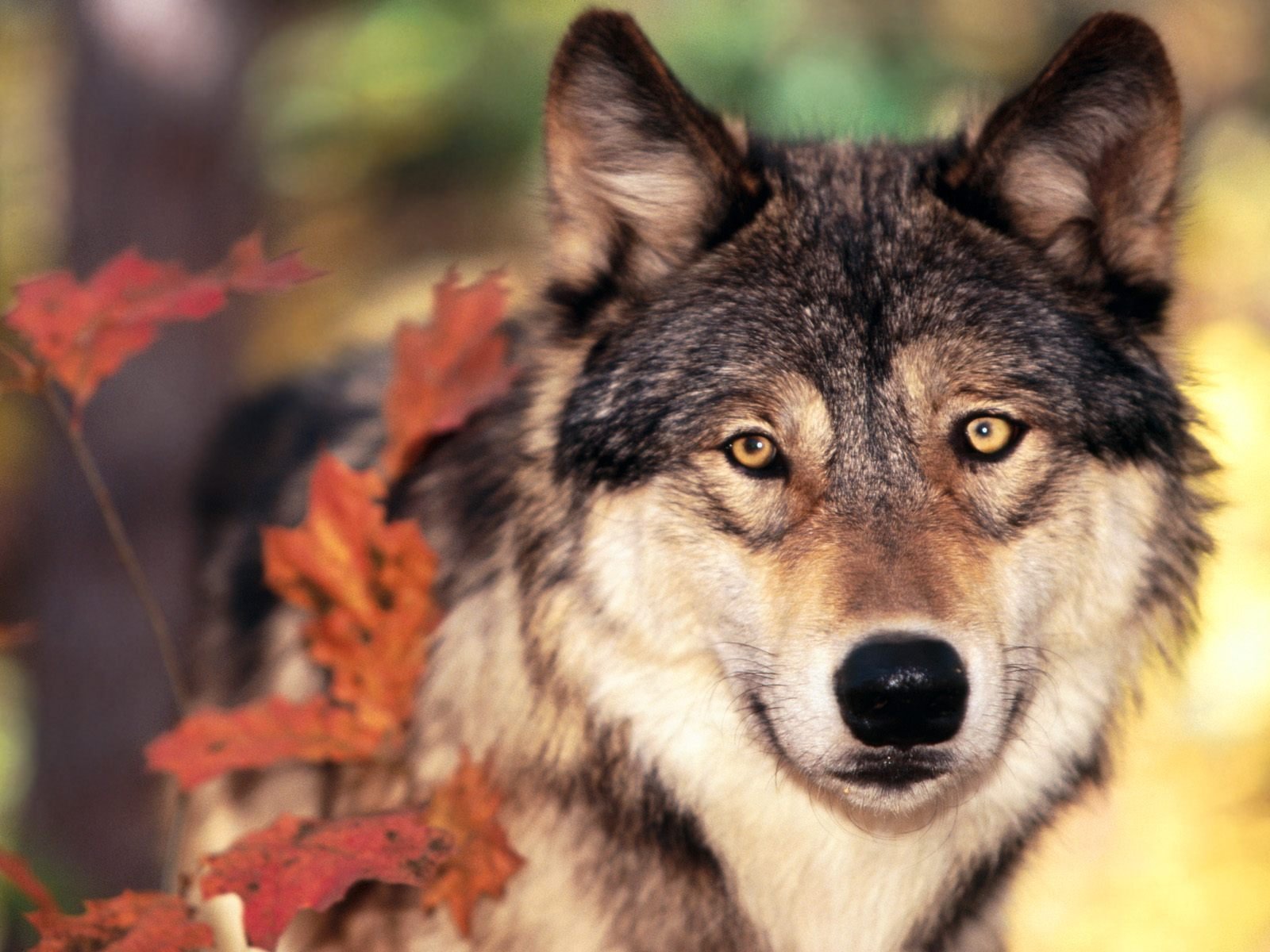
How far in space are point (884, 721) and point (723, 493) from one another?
53cm

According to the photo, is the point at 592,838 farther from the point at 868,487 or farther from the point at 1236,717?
the point at 1236,717

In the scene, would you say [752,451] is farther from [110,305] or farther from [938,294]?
[110,305]

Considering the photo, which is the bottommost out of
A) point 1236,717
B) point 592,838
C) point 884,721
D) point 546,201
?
point 1236,717

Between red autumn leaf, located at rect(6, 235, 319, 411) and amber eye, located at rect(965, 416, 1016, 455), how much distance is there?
1.33m

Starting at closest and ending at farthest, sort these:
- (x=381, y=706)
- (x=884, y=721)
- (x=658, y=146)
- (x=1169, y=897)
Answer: (x=884, y=721) < (x=658, y=146) < (x=381, y=706) < (x=1169, y=897)

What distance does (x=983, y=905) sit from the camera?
2.83 m

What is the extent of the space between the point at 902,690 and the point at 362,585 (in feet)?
4.22

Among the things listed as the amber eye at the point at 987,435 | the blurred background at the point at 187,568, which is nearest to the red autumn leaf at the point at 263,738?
the amber eye at the point at 987,435

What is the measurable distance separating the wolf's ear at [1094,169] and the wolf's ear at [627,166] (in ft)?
1.57

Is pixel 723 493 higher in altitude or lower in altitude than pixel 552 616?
higher

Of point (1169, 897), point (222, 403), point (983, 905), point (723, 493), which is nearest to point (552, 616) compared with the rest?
point (723, 493)

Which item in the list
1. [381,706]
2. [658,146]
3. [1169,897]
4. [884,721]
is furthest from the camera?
[1169,897]

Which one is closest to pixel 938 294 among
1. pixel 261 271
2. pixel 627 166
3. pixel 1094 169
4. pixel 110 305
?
pixel 1094 169

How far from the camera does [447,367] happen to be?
3.13 meters
